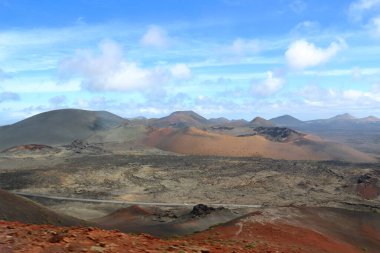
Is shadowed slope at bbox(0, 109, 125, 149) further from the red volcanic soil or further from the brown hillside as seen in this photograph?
the red volcanic soil

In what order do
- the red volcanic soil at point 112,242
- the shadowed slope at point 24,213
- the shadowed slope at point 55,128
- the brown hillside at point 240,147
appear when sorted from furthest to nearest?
the shadowed slope at point 55,128 < the brown hillside at point 240,147 < the shadowed slope at point 24,213 < the red volcanic soil at point 112,242

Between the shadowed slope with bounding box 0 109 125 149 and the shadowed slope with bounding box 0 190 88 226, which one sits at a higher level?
the shadowed slope with bounding box 0 109 125 149

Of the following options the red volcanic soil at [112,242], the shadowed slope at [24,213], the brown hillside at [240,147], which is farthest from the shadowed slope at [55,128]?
the red volcanic soil at [112,242]

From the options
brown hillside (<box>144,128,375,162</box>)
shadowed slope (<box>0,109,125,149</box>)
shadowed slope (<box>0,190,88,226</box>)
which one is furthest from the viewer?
shadowed slope (<box>0,109,125,149</box>)

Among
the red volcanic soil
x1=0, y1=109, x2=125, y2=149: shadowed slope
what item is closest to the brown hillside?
x1=0, y1=109, x2=125, y2=149: shadowed slope

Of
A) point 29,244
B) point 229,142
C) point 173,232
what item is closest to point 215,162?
point 229,142

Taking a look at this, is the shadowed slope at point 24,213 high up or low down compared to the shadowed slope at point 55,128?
down

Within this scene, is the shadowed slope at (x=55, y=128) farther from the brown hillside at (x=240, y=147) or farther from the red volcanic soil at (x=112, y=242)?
the red volcanic soil at (x=112, y=242)

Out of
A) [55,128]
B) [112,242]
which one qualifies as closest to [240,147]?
[55,128]

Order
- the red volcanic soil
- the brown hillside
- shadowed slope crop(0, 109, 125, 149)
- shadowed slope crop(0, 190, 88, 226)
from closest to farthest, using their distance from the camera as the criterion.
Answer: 1. the red volcanic soil
2. shadowed slope crop(0, 190, 88, 226)
3. the brown hillside
4. shadowed slope crop(0, 109, 125, 149)

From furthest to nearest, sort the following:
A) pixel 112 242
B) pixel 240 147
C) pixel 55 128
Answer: pixel 55 128 → pixel 240 147 → pixel 112 242

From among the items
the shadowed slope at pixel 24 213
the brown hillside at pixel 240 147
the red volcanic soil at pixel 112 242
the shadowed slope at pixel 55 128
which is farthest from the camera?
the shadowed slope at pixel 55 128

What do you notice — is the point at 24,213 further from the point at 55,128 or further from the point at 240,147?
the point at 55,128

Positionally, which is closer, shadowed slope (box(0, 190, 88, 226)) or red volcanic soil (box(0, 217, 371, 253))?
red volcanic soil (box(0, 217, 371, 253))
